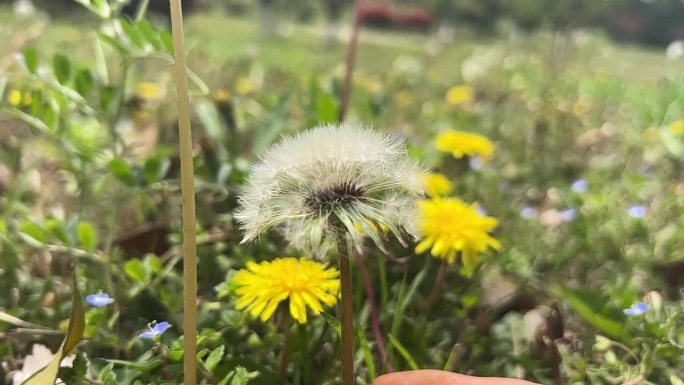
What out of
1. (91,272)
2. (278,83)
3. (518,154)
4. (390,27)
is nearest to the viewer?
(91,272)

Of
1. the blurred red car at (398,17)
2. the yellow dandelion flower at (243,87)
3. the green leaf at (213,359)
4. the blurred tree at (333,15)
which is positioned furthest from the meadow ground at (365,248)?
the blurred red car at (398,17)

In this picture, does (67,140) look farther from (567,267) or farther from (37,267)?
(567,267)

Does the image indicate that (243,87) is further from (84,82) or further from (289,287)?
(289,287)

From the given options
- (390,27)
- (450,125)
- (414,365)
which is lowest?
(414,365)

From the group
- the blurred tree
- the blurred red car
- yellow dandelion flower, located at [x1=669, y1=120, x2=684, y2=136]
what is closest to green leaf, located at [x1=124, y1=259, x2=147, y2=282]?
yellow dandelion flower, located at [x1=669, y1=120, x2=684, y2=136]

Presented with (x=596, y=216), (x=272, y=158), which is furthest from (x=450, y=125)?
(x=272, y=158)
